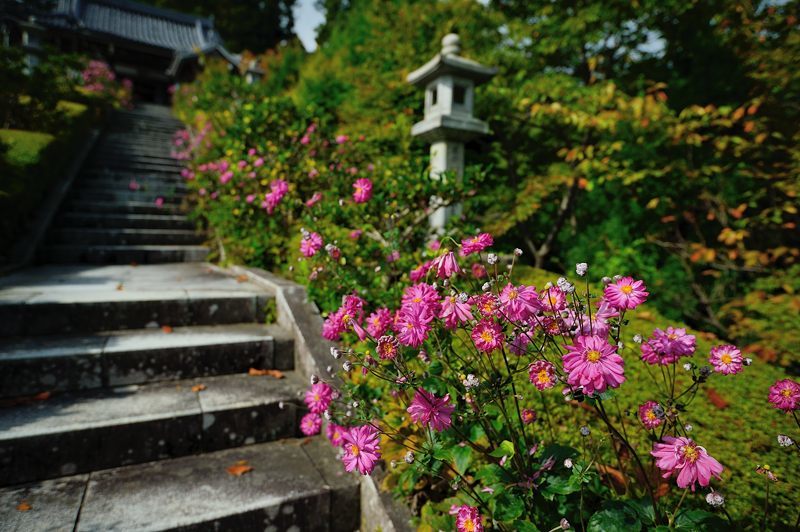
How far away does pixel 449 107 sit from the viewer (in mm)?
4090

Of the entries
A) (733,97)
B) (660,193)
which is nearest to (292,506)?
(660,193)

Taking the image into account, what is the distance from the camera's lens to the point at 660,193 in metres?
5.24

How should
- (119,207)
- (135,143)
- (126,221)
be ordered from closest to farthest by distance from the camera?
(126,221) < (119,207) < (135,143)

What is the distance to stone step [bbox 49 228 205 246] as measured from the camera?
15.9 feet

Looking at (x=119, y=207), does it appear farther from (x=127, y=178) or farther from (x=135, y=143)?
(x=135, y=143)

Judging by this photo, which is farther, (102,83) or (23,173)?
(102,83)

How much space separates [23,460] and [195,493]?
76 centimetres

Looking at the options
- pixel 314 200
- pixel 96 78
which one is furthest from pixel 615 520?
pixel 96 78

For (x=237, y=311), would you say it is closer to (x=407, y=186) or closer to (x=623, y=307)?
(x=407, y=186)

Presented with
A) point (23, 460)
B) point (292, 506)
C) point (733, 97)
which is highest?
point (733, 97)

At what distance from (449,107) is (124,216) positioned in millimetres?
4558

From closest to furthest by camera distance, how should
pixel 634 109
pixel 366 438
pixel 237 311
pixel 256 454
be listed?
1. pixel 366 438
2. pixel 256 454
3. pixel 237 311
4. pixel 634 109

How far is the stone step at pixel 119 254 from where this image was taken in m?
4.55

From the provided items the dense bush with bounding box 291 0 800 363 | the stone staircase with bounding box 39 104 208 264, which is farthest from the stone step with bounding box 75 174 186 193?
the dense bush with bounding box 291 0 800 363
